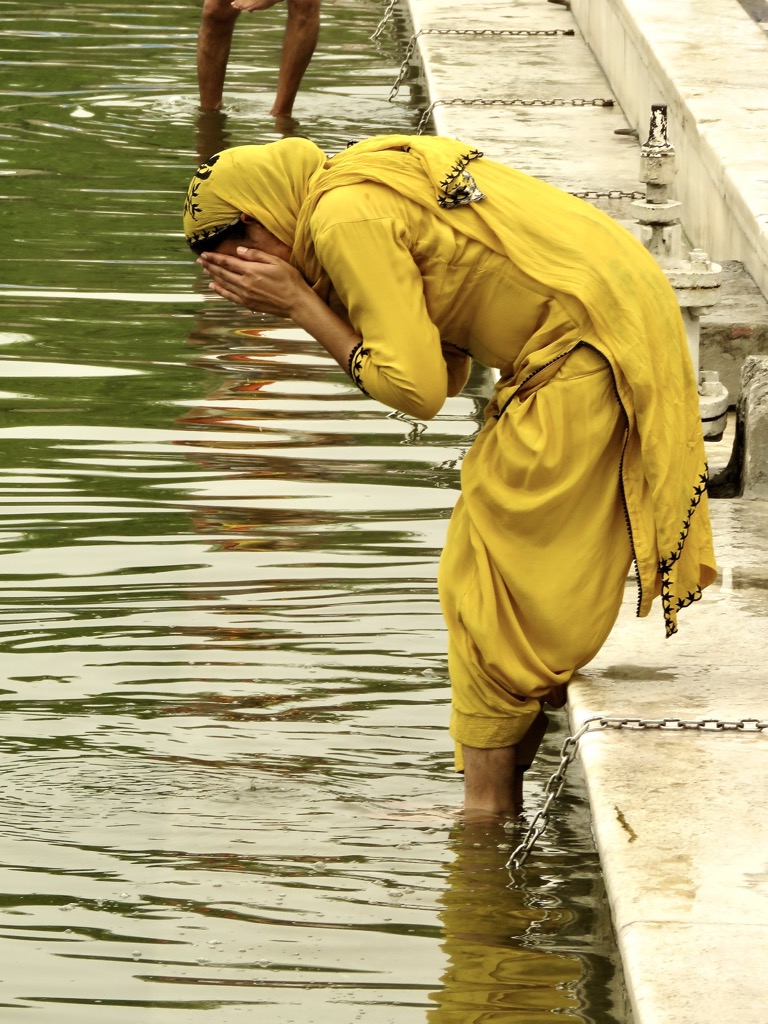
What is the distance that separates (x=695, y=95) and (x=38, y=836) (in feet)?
15.5

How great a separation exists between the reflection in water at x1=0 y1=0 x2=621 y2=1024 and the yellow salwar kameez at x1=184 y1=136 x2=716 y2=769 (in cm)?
44

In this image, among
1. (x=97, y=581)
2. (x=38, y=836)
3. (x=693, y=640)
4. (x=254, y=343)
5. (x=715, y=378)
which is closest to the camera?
(x=38, y=836)

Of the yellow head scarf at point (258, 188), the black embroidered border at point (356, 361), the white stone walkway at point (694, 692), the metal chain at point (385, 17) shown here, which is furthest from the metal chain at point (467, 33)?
the black embroidered border at point (356, 361)

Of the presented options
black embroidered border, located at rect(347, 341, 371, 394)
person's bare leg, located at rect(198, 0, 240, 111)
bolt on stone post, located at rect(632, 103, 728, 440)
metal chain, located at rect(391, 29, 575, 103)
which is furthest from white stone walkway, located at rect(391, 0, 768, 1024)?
metal chain, located at rect(391, 29, 575, 103)

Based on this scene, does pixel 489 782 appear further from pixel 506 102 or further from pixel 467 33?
pixel 467 33

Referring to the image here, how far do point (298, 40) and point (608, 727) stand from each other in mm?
6399

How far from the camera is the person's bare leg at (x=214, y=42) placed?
9.79 m

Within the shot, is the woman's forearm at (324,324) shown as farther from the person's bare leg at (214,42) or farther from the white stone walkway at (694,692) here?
the person's bare leg at (214,42)

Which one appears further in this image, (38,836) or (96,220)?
(96,220)

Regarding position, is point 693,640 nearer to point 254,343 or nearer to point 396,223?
point 396,223

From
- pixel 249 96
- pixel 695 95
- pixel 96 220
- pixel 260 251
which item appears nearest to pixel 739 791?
pixel 260 251

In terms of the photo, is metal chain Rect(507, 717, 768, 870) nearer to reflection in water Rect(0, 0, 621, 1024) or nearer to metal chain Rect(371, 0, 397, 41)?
reflection in water Rect(0, 0, 621, 1024)

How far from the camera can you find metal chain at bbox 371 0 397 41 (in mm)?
12227

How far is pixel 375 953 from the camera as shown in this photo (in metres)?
3.60
